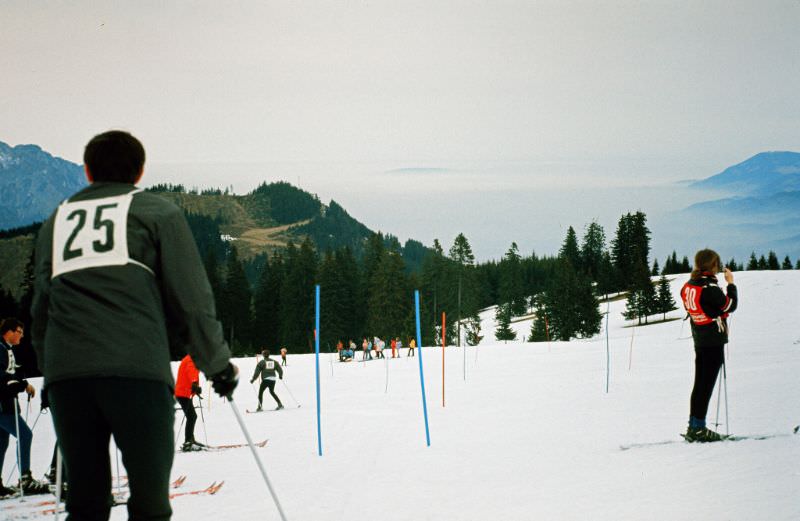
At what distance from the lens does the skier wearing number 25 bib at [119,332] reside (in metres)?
2.65

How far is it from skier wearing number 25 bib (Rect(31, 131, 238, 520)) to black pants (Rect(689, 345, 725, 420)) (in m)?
6.44

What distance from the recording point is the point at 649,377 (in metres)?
18.1

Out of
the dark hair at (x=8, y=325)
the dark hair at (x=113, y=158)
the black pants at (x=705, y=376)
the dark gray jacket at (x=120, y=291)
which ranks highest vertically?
the dark hair at (x=113, y=158)

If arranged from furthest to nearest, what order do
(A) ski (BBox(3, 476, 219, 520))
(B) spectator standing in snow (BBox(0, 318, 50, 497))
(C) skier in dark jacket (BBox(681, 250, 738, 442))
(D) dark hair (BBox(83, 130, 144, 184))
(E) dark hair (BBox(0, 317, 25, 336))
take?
(C) skier in dark jacket (BBox(681, 250, 738, 442))
(E) dark hair (BBox(0, 317, 25, 336))
(B) spectator standing in snow (BBox(0, 318, 50, 497))
(A) ski (BBox(3, 476, 219, 520))
(D) dark hair (BBox(83, 130, 144, 184))

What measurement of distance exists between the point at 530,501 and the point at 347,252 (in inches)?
3264

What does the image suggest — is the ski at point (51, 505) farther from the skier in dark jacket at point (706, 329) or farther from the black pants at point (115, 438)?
the skier in dark jacket at point (706, 329)

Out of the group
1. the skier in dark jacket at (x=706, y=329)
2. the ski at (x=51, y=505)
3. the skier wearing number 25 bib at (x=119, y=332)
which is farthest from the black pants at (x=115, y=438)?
the skier in dark jacket at (x=706, y=329)

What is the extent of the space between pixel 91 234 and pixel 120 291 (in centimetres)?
27

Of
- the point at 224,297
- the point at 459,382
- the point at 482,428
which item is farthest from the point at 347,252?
the point at 482,428

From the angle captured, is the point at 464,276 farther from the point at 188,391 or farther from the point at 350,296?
the point at 188,391

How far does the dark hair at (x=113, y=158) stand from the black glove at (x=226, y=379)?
3.03ft

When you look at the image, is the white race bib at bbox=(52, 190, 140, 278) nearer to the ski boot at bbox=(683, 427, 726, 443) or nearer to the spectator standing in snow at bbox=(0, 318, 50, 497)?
the spectator standing in snow at bbox=(0, 318, 50, 497)

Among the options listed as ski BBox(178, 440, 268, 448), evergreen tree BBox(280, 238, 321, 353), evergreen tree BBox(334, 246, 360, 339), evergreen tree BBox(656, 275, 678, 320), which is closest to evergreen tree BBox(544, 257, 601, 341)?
evergreen tree BBox(656, 275, 678, 320)

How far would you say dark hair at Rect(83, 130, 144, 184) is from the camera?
117 inches
